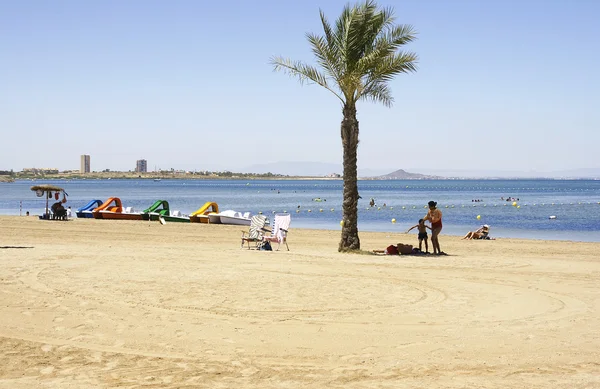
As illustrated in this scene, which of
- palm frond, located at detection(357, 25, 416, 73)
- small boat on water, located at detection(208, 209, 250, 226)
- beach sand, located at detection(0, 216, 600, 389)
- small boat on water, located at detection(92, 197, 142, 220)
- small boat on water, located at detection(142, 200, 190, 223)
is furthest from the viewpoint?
small boat on water, located at detection(92, 197, 142, 220)

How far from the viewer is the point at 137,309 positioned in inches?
371

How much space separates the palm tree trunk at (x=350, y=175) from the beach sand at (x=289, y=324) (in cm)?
381

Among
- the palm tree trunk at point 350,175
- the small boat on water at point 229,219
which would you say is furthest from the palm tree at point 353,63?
the small boat on water at point 229,219

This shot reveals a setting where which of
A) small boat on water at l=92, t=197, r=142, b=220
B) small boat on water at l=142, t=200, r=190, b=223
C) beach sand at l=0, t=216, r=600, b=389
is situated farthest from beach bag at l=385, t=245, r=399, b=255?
Answer: small boat on water at l=92, t=197, r=142, b=220

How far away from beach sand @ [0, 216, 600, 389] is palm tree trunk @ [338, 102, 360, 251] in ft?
12.5

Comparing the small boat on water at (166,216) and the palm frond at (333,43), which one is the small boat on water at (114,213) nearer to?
the small boat on water at (166,216)

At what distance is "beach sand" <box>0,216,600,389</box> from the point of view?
6.65 meters

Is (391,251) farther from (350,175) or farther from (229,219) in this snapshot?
(229,219)

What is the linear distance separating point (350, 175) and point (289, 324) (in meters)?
10.9

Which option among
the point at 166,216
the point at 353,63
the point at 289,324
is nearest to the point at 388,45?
the point at 353,63

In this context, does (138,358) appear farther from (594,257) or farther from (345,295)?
(594,257)

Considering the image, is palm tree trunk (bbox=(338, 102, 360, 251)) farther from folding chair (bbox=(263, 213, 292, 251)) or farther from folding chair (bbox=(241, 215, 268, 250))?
folding chair (bbox=(241, 215, 268, 250))

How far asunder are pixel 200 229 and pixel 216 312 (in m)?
21.5

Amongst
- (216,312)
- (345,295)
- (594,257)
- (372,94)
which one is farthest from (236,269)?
(594,257)
